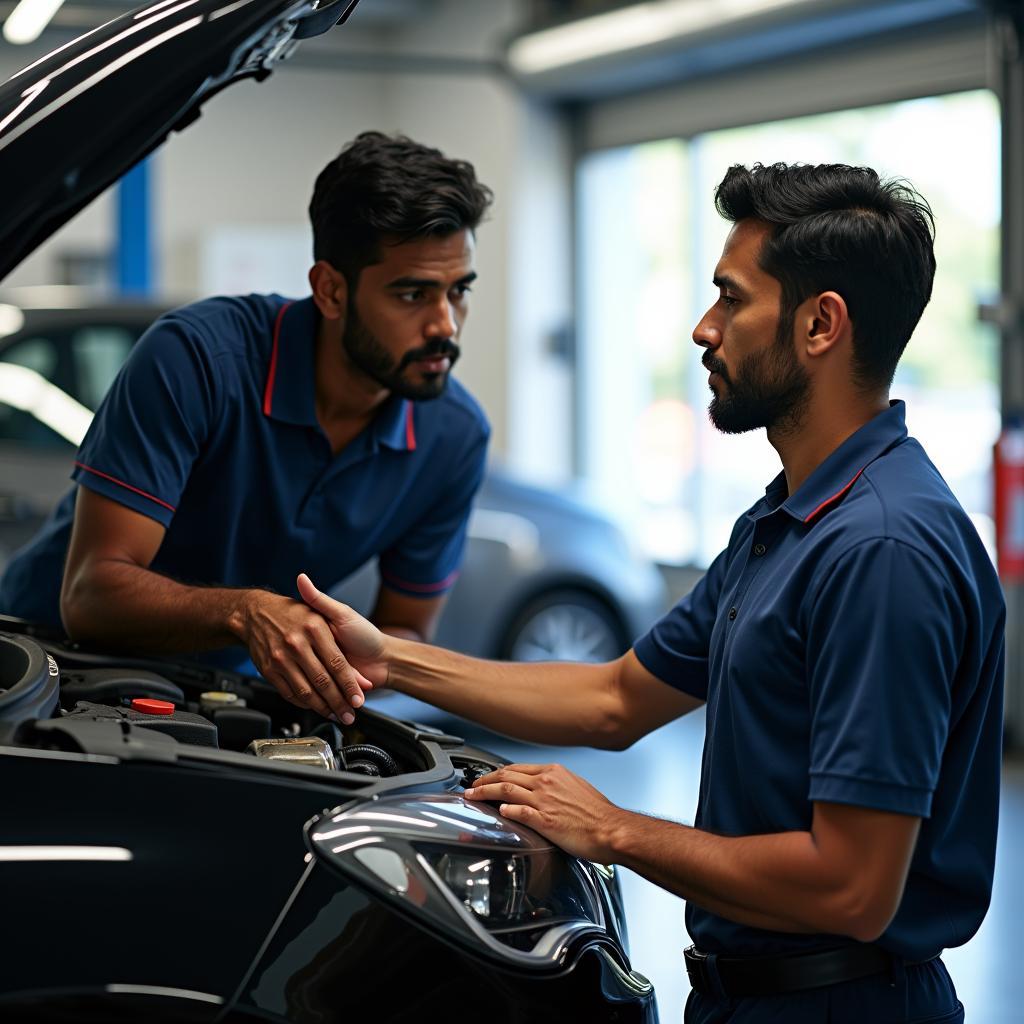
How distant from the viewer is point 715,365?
1750 mm

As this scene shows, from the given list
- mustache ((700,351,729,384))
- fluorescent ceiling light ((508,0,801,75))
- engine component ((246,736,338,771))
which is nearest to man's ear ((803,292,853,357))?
mustache ((700,351,729,384))

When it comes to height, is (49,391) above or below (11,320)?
below

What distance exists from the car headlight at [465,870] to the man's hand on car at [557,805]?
19mm

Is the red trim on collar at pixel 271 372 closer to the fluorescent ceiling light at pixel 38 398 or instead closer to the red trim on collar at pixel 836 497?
the red trim on collar at pixel 836 497

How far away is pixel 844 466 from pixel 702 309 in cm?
677

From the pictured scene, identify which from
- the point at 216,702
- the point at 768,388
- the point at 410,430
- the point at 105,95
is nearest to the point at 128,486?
the point at 216,702

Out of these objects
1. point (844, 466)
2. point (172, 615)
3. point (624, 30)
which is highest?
point (624, 30)

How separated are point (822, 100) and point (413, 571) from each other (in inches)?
206

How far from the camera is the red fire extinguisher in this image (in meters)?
5.61

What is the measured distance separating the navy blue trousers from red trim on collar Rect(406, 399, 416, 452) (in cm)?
133

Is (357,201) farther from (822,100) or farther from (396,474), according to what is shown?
(822,100)

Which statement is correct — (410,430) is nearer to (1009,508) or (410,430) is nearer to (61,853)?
(61,853)

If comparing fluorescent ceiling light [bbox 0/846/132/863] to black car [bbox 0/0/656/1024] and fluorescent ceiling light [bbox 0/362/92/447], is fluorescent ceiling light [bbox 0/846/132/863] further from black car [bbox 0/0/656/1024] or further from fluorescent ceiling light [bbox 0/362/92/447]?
fluorescent ceiling light [bbox 0/362/92/447]

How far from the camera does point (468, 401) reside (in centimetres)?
280
